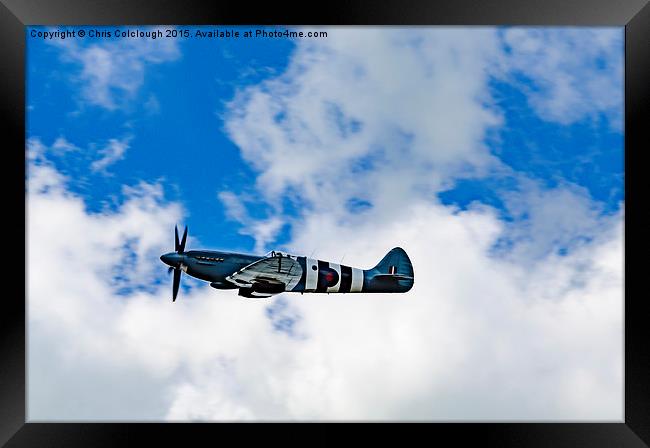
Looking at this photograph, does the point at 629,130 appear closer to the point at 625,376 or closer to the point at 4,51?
the point at 625,376

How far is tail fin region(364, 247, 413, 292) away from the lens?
1102cm

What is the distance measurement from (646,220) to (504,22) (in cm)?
245

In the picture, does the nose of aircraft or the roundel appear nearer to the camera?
the nose of aircraft

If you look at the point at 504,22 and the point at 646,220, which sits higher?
the point at 504,22

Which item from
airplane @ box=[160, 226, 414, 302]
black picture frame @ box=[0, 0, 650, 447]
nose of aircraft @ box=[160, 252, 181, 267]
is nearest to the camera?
black picture frame @ box=[0, 0, 650, 447]

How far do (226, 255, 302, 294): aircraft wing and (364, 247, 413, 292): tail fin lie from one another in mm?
1887

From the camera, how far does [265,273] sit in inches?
368

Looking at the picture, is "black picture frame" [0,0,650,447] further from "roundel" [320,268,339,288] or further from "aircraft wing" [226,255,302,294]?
"roundel" [320,268,339,288]

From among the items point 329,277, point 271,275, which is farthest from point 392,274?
point 271,275

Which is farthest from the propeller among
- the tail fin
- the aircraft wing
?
the tail fin

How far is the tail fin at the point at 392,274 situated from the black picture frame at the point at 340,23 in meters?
5.80

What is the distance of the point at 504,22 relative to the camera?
5336 mm

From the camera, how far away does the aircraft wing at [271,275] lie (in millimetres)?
A: 9195

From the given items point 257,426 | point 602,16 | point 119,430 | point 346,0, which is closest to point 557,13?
point 602,16
